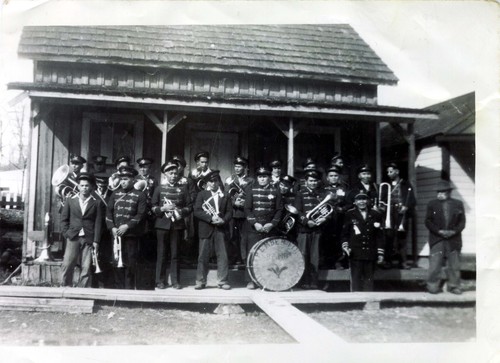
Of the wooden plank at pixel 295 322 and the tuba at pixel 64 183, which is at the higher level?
the tuba at pixel 64 183

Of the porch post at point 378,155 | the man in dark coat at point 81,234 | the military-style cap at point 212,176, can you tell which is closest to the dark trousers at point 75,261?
the man in dark coat at point 81,234

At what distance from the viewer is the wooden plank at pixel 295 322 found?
11.1ft

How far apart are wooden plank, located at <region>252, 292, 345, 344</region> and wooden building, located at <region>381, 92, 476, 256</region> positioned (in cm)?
238

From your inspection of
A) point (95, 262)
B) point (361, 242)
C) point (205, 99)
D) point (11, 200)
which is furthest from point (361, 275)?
point (11, 200)

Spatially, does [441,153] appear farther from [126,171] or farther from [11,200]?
[11,200]

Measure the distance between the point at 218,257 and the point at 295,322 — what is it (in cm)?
181

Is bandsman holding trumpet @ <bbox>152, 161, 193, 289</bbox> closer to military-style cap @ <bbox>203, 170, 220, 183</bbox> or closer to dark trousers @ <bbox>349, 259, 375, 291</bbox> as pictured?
military-style cap @ <bbox>203, 170, 220, 183</bbox>

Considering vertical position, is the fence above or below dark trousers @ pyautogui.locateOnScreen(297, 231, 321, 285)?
above

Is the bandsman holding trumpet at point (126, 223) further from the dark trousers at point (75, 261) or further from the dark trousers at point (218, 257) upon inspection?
the dark trousers at point (218, 257)

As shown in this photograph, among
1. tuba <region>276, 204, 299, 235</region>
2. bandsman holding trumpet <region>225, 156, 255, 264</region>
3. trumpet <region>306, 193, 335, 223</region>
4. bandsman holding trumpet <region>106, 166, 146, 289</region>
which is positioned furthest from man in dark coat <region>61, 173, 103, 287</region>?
trumpet <region>306, 193, 335, 223</region>

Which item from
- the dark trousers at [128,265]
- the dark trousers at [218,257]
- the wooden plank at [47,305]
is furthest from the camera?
the dark trousers at [218,257]

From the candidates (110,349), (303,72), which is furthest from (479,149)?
(303,72)

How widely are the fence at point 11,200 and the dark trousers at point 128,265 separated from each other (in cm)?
282

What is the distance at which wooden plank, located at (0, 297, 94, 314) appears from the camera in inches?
175
